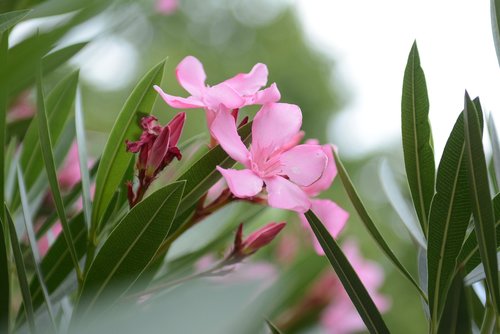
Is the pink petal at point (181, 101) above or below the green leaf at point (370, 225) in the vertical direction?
above

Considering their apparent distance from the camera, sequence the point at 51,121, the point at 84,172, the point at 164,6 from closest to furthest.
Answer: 1. the point at 84,172
2. the point at 51,121
3. the point at 164,6

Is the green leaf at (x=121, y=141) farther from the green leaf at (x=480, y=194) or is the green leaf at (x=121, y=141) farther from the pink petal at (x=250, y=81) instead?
the green leaf at (x=480, y=194)

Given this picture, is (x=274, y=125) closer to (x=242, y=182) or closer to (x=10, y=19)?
(x=242, y=182)

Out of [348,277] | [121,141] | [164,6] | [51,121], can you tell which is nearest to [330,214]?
[348,277]

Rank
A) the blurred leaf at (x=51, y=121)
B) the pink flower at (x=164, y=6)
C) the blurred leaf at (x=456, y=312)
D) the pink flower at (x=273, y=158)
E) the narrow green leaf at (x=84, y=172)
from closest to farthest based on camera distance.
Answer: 1. the blurred leaf at (x=456, y=312)
2. the pink flower at (x=273, y=158)
3. the narrow green leaf at (x=84, y=172)
4. the blurred leaf at (x=51, y=121)
5. the pink flower at (x=164, y=6)

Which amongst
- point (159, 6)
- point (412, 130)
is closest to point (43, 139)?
point (412, 130)

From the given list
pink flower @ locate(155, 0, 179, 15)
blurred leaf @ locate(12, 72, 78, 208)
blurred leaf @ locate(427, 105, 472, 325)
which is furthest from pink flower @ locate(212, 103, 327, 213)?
pink flower @ locate(155, 0, 179, 15)

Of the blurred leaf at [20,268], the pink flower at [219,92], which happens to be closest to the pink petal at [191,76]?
the pink flower at [219,92]
